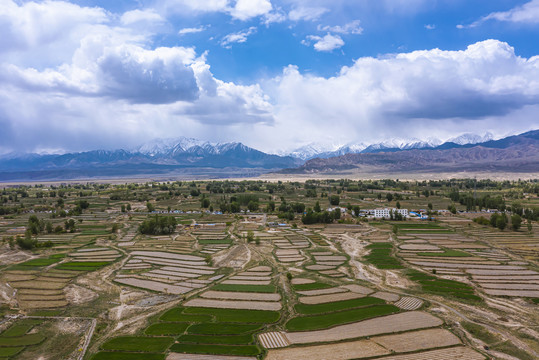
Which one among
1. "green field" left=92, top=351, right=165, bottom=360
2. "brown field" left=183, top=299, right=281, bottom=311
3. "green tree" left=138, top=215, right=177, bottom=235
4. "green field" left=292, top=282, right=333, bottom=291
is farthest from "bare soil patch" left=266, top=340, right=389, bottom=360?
"green tree" left=138, top=215, right=177, bottom=235

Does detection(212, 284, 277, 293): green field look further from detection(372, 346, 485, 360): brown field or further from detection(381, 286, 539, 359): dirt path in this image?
detection(372, 346, 485, 360): brown field

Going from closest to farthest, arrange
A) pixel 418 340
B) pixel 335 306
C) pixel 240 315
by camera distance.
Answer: pixel 418 340 → pixel 240 315 → pixel 335 306

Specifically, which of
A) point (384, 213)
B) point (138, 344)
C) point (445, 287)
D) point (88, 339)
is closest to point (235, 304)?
point (138, 344)

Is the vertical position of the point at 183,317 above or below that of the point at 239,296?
above

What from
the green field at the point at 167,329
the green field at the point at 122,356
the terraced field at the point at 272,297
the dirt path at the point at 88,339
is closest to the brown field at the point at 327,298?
the terraced field at the point at 272,297

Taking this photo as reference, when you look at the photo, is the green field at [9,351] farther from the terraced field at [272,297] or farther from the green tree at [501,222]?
the green tree at [501,222]

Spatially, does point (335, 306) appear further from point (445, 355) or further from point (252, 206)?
point (252, 206)

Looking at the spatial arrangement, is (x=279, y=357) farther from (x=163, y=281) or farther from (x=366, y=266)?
(x=366, y=266)

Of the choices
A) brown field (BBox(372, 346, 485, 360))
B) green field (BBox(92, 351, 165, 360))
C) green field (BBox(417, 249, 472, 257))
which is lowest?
green field (BBox(417, 249, 472, 257))

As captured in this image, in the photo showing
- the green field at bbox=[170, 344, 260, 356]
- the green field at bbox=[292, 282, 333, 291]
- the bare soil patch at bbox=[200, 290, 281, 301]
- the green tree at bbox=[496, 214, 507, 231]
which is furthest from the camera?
the green tree at bbox=[496, 214, 507, 231]

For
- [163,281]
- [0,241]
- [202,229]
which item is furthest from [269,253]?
[0,241]

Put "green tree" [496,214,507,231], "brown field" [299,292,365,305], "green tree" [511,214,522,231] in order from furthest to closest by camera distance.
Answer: "green tree" [496,214,507,231]
"green tree" [511,214,522,231]
"brown field" [299,292,365,305]
